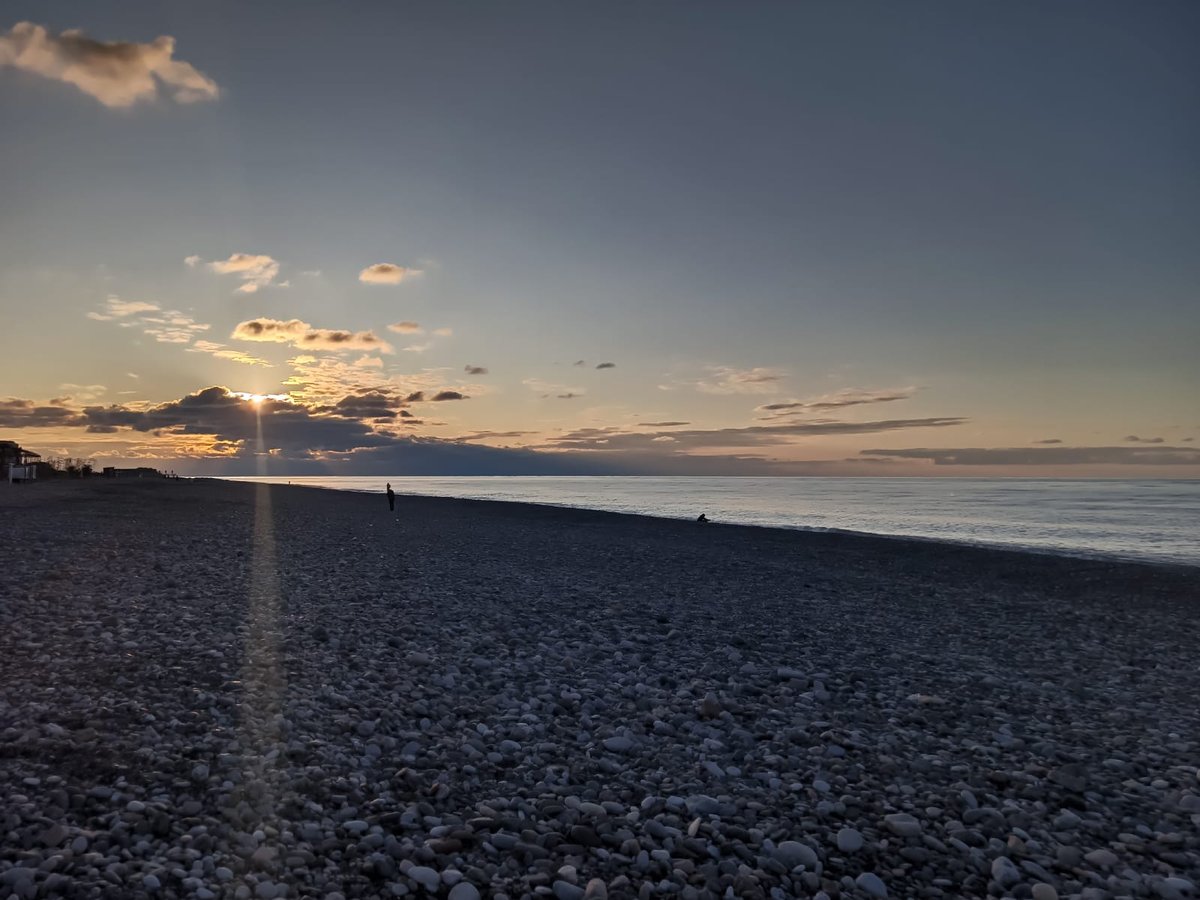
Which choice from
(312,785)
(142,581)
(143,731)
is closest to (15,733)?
(143,731)

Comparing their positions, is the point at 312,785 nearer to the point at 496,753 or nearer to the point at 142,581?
the point at 496,753

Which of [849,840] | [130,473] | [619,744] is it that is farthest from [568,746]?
[130,473]

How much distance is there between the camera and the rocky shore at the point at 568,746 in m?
5.09

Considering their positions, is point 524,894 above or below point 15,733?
below

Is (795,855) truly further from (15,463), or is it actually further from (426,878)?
(15,463)

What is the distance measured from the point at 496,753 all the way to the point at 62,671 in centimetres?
579

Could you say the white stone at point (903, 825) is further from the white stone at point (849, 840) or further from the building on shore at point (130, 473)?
the building on shore at point (130, 473)

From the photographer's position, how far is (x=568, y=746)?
7.37 metres

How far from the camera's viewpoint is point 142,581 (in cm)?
1504

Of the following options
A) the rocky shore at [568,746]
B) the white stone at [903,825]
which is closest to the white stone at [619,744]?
the rocky shore at [568,746]

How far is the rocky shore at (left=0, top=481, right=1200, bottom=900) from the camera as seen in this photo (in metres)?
5.09

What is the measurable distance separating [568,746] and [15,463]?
119m

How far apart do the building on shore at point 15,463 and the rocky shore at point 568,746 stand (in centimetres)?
8403

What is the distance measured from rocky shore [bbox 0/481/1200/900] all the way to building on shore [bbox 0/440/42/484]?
276 ft
